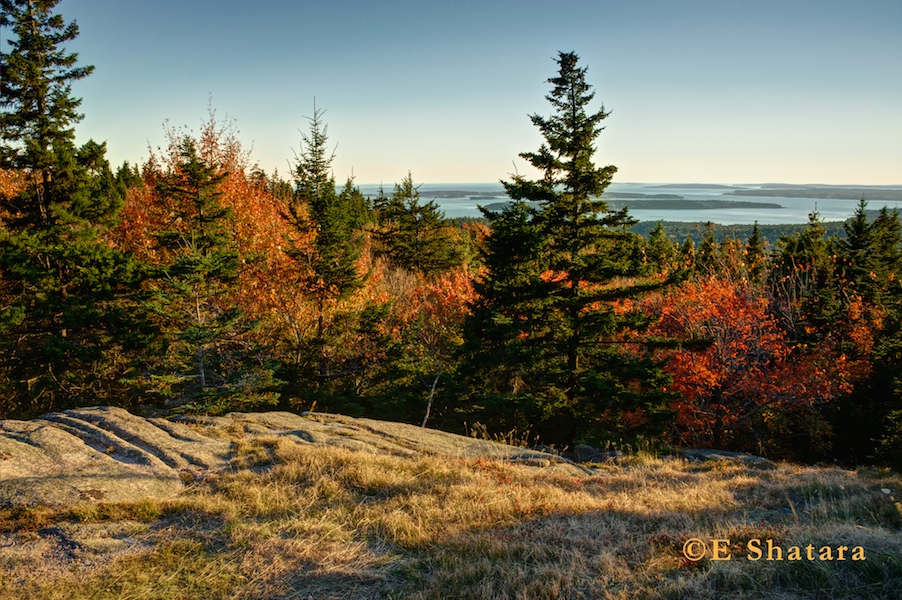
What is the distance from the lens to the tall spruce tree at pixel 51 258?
1540 cm

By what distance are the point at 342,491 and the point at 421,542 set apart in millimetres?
2025

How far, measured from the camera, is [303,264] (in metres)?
19.9

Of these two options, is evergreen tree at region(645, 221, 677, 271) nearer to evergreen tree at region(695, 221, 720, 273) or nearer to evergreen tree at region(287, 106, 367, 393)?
evergreen tree at region(695, 221, 720, 273)

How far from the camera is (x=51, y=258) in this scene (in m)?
16.3

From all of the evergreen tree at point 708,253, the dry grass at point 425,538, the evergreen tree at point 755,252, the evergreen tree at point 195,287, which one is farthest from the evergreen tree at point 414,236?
the dry grass at point 425,538

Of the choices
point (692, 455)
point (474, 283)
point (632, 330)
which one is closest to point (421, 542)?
point (692, 455)

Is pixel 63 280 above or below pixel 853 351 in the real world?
above

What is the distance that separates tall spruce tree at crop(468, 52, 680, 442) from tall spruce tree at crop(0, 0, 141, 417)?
46.2 feet

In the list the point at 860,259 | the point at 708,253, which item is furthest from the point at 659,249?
the point at 860,259

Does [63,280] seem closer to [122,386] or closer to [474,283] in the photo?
[122,386]

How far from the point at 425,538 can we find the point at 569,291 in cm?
1311

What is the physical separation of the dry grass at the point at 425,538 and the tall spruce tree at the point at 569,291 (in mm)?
8485

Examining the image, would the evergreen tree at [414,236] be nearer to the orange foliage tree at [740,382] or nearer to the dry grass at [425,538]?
the orange foliage tree at [740,382]

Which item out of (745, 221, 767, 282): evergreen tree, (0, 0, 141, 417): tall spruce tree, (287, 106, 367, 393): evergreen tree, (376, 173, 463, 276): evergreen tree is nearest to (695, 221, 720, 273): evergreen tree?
(745, 221, 767, 282): evergreen tree
